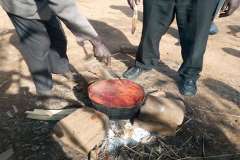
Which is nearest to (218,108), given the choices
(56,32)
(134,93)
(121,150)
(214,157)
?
(214,157)

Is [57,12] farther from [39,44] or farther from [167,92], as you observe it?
[167,92]

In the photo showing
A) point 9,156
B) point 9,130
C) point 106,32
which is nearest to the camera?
point 9,156

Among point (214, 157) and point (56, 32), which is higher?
point (56, 32)

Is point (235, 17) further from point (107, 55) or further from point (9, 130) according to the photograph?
point (9, 130)

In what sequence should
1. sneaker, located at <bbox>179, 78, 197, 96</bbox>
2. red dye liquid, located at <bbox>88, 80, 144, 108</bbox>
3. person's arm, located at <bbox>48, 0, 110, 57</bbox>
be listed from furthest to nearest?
sneaker, located at <bbox>179, 78, 197, 96</bbox>, red dye liquid, located at <bbox>88, 80, 144, 108</bbox>, person's arm, located at <bbox>48, 0, 110, 57</bbox>

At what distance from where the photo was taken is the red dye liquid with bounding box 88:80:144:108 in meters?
3.81

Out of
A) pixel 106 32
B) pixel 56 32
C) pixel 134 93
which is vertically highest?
pixel 56 32

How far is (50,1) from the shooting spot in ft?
11.0

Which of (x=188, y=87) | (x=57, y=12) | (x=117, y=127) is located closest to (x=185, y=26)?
(x=188, y=87)

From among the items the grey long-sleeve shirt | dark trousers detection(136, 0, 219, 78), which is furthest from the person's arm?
dark trousers detection(136, 0, 219, 78)

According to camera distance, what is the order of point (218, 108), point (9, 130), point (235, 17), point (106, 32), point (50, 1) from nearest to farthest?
point (50, 1) < point (9, 130) < point (218, 108) < point (106, 32) < point (235, 17)

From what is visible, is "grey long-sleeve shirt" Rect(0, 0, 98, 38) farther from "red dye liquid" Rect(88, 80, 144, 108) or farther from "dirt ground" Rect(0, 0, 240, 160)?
"dirt ground" Rect(0, 0, 240, 160)

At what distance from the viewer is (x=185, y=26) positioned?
470cm

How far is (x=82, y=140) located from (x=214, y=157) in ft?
4.84
